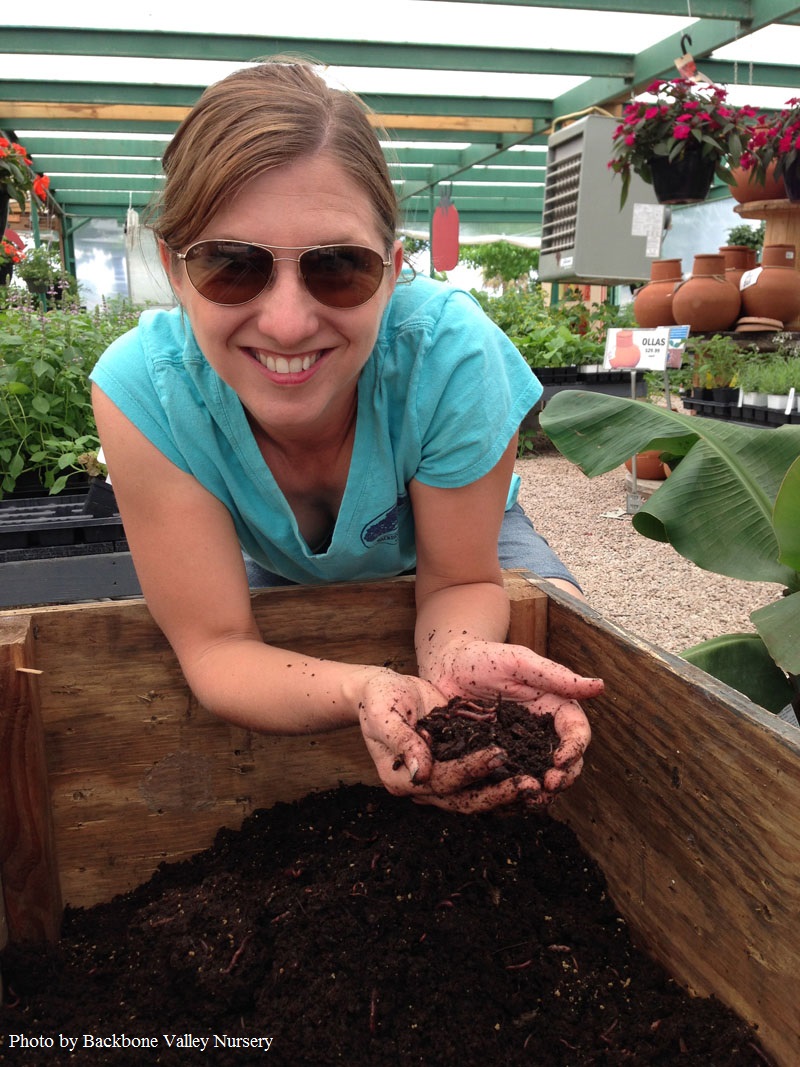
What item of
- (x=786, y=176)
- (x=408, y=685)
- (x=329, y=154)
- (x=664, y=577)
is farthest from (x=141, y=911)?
(x=786, y=176)

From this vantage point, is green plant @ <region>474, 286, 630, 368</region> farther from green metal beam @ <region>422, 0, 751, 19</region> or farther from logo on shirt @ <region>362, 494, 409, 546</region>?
logo on shirt @ <region>362, 494, 409, 546</region>

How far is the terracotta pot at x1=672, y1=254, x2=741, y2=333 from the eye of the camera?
5.82 m

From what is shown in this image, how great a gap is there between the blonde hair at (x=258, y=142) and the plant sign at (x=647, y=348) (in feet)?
12.6

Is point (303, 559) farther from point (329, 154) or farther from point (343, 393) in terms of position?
point (329, 154)

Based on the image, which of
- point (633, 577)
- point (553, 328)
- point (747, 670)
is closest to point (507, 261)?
point (553, 328)

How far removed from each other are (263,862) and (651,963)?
1.90ft

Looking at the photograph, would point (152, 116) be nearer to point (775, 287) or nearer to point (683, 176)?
point (683, 176)

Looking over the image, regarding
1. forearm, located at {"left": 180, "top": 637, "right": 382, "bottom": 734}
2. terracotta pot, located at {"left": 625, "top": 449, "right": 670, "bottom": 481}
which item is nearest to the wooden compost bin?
forearm, located at {"left": 180, "top": 637, "right": 382, "bottom": 734}

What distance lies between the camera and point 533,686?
3.77 feet

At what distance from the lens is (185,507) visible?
Answer: 1.35 m

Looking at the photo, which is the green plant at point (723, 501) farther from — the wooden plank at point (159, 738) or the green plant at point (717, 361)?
the green plant at point (717, 361)

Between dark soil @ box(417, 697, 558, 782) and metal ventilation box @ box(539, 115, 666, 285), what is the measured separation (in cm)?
741

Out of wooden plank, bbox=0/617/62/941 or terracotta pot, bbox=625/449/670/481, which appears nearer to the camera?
wooden plank, bbox=0/617/62/941

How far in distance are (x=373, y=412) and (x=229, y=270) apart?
1.18 feet
